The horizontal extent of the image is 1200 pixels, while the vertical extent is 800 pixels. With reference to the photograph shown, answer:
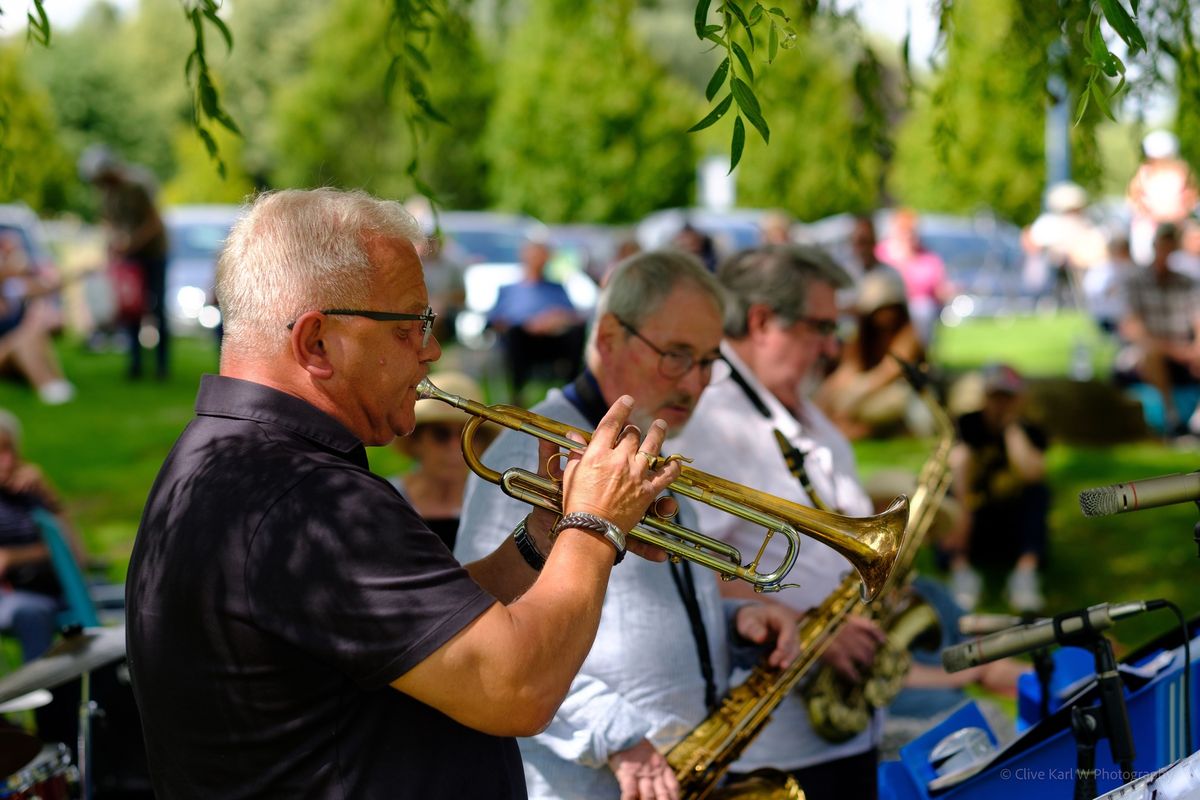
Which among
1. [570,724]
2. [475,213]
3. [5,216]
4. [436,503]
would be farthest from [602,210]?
[570,724]

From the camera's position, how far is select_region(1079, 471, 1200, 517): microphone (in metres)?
2.25

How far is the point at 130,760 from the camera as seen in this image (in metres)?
4.20

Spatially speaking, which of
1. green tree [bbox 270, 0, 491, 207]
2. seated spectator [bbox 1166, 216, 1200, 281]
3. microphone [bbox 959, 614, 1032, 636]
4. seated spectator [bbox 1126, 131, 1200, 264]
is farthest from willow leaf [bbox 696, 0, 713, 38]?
green tree [bbox 270, 0, 491, 207]

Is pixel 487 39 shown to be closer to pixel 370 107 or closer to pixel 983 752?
pixel 370 107

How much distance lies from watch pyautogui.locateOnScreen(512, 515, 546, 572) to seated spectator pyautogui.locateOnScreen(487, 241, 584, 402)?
397 inches

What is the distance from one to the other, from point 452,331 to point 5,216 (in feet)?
21.8

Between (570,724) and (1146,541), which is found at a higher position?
(570,724)

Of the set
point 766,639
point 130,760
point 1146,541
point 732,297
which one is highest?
point 732,297

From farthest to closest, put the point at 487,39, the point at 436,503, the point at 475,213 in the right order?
the point at 475,213, the point at 487,39, the point at 436,503

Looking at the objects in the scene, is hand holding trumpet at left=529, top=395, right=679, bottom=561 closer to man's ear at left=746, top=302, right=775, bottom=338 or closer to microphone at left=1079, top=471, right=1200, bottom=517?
microphone at left=1079, top=471, right=1200, bottom=517

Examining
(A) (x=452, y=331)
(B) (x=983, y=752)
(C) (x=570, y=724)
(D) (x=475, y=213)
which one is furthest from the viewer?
(D) (x=475, y=213)

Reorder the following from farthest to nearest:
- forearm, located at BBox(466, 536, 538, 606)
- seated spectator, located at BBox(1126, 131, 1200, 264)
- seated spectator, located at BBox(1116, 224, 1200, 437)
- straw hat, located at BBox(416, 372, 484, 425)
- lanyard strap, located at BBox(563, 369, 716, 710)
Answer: seated spectator, located at BBox(1116, 224, 1200, 437) < seated spectator, located at BBox(1126, 131, 1200, 264) < straw hat, located at BBox(416, 372, 484, 425) < lanyard strap, located at BBox(563, 369, 716, 710) < forearm, located at BBox(466, 536, 538, 606)

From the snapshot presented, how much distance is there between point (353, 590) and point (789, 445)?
1981 millimetres

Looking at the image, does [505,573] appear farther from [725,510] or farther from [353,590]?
[353,590]
